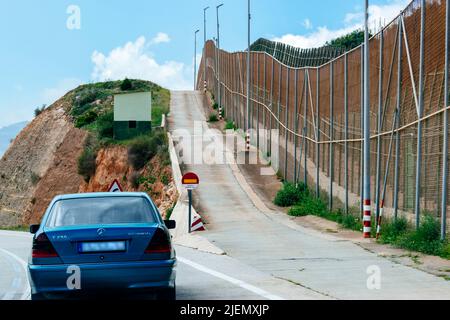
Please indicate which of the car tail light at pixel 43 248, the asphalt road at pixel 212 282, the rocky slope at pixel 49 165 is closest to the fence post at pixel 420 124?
the asphalt road at pixel 212 282

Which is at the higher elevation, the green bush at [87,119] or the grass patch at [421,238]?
the green bush at [87,119]

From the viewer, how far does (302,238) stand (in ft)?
83.7

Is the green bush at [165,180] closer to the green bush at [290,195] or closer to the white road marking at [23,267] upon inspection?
the green bush at [290,195]

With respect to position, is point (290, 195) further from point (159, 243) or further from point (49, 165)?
point (49, 165)

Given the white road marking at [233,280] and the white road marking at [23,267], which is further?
the white road marking at [23,267]

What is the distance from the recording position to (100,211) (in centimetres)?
1195

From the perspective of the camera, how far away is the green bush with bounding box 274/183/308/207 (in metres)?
37.4

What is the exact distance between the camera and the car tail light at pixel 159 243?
1134cm

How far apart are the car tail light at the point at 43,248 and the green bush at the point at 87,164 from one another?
179ft

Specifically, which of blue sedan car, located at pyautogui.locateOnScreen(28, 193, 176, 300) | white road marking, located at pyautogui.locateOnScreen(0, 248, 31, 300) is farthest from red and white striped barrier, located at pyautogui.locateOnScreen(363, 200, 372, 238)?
blue sedan car, located at pyautogui.locateOnScreen(28, 193, 176, 300)

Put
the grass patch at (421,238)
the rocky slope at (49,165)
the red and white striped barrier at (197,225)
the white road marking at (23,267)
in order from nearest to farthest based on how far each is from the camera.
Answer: the white road marking at (23,267), the grass patch at (421,238), the red and white striped barrier at (197,225), the rocky slope at (49,165)

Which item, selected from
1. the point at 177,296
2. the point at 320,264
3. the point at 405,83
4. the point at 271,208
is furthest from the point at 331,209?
the point at 177,296

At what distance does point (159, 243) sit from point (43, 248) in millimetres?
1450
